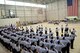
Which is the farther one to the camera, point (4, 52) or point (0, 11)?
point (0, 11)

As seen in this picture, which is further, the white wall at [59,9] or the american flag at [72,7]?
the white wall at [59,9]

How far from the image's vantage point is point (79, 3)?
3881 centimetres

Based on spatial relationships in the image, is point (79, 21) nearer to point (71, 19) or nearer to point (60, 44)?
point (71, 19)

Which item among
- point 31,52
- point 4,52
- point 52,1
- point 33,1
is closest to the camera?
point 31,52

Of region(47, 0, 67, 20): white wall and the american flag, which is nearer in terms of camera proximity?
the american flag

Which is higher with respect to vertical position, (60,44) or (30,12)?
(30,12)

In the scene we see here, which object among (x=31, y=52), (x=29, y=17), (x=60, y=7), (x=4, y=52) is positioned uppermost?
(x=60, y=7)

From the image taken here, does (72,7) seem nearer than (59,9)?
Yes

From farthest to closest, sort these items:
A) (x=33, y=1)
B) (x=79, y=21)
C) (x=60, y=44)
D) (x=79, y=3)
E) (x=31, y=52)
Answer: (x=33, y=1) < (x=79, y=3) < (x=79, y=21) < (x=60, y=44) < (x=31, y=52)

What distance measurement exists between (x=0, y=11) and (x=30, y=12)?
12.6 metres

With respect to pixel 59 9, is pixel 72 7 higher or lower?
lower

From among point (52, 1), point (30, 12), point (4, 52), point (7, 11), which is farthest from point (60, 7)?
point (4, 52)

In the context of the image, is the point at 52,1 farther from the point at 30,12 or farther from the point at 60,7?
the point at 30,12

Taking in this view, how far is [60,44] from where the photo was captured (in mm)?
8562
